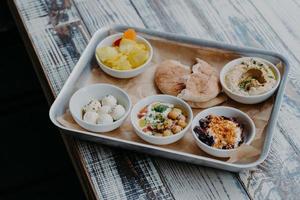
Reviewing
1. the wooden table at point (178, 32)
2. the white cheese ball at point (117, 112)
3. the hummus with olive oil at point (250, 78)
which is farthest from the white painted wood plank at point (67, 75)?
the hummus with olive oil at point (250, 78)

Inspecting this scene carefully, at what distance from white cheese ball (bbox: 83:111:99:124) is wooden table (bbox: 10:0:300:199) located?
73mm

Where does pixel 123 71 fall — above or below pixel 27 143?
above

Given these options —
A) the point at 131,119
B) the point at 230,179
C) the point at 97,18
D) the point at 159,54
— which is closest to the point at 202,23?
the point at 159,54

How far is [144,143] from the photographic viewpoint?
149 centimetres

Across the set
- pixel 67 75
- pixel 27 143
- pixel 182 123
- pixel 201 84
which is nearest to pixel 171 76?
pixel 201 84

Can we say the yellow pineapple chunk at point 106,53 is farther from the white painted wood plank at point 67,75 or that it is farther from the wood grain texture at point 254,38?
the wood grain texture at point 254,38

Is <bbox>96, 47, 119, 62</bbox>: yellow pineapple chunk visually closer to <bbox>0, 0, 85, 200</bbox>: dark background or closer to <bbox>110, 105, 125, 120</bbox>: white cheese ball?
<bbox>110, 105, 125, 120</bbox>: white cheese ball

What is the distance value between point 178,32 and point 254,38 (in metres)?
0.29

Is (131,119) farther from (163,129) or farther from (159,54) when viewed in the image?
(159,54)

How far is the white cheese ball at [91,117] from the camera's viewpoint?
1.53 metres

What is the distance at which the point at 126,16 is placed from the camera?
6.57ft

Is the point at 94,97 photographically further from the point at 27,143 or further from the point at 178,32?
the point at 27,143

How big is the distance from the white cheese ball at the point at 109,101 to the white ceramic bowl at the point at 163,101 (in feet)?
0.25

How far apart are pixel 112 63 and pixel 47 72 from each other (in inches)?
9.6
